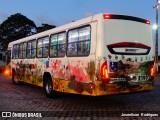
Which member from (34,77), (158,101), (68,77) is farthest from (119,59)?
(34,77)

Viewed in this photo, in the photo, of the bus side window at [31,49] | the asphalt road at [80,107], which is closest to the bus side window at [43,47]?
the bus side window at [31,49]

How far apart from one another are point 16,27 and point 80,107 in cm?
6632

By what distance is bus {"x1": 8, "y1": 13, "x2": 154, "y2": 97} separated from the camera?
1067cm

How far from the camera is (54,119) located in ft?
31.0

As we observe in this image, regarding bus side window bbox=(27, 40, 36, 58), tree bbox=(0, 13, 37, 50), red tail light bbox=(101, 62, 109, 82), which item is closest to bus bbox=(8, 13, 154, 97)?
red tail light bbox=(101, 62, 109, 82)

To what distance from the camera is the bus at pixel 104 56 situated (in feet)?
35.0

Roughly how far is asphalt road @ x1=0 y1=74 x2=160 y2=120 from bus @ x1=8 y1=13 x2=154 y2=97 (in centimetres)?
63

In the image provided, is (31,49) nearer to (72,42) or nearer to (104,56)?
(72,42)

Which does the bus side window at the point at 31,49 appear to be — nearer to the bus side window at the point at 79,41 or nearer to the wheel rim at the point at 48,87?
the wheel rim at the point at 48,87

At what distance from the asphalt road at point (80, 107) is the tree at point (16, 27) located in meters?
61.6

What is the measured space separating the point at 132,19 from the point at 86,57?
2.06 m

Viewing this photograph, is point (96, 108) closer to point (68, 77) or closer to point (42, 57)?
point (68, 77)

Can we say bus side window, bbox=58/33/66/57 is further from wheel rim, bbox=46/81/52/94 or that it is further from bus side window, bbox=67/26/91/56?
wheel rim, bbox=46/81/52/94

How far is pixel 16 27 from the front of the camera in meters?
75.9
